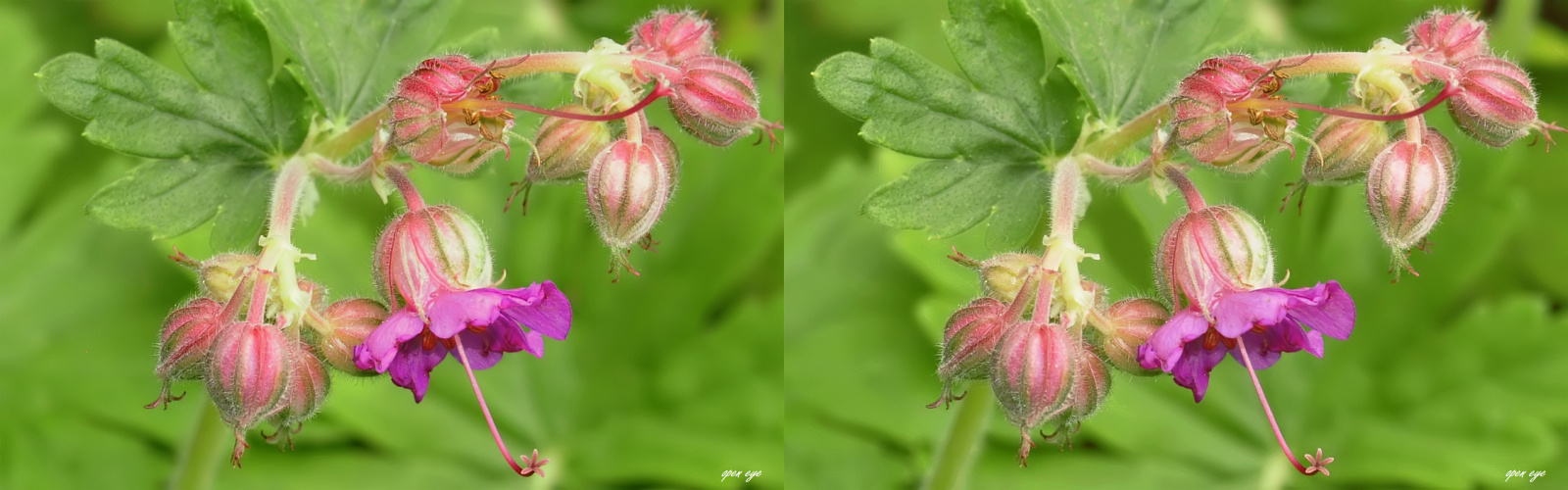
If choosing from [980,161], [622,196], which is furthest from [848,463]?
[622,196]

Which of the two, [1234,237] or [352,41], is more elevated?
[1234,237]

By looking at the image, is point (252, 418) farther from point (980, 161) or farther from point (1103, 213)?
point (1103, 213)

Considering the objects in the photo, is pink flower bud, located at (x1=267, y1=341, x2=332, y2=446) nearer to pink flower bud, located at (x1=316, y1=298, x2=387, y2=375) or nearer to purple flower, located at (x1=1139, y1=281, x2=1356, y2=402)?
pink flower bud, located at (x1=316, y1=298, x2=387, y2=375)

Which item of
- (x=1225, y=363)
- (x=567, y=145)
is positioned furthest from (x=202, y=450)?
(x=1225, y=363)

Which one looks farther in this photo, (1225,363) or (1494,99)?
(1225,363)

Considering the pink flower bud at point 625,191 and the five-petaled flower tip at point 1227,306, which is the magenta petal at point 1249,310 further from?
the pink flower bud at point 625,191

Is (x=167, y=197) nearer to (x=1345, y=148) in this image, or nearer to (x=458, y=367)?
(x=458, y=367)

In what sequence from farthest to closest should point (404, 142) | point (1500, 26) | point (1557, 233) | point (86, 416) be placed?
1. point (1557, 233)
2. point (1500, 26)
3. point (86, 416)
4. point (404, 142)
